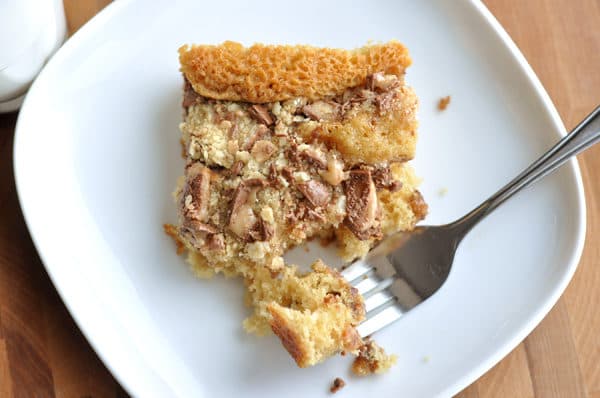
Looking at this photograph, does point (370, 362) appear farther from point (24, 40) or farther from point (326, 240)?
point (24, 40)

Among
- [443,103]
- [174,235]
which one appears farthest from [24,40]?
[443,103]

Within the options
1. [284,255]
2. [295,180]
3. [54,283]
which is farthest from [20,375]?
[295,180]

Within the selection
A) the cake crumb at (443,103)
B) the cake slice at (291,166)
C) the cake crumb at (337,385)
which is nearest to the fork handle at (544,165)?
the cake slice at (291,166)

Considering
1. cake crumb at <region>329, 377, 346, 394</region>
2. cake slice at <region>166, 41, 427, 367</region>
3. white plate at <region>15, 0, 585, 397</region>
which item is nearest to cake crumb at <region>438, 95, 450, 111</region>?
white plate at <region>15, 0, 585, 397</region>

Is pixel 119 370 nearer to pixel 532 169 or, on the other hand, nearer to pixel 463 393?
pixel 463 393

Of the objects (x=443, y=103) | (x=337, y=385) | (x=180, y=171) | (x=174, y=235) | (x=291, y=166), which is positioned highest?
(x=443, y=103)

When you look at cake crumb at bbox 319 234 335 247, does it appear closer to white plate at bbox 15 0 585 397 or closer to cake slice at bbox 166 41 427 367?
cake slice at bbox 166 41 427 367
